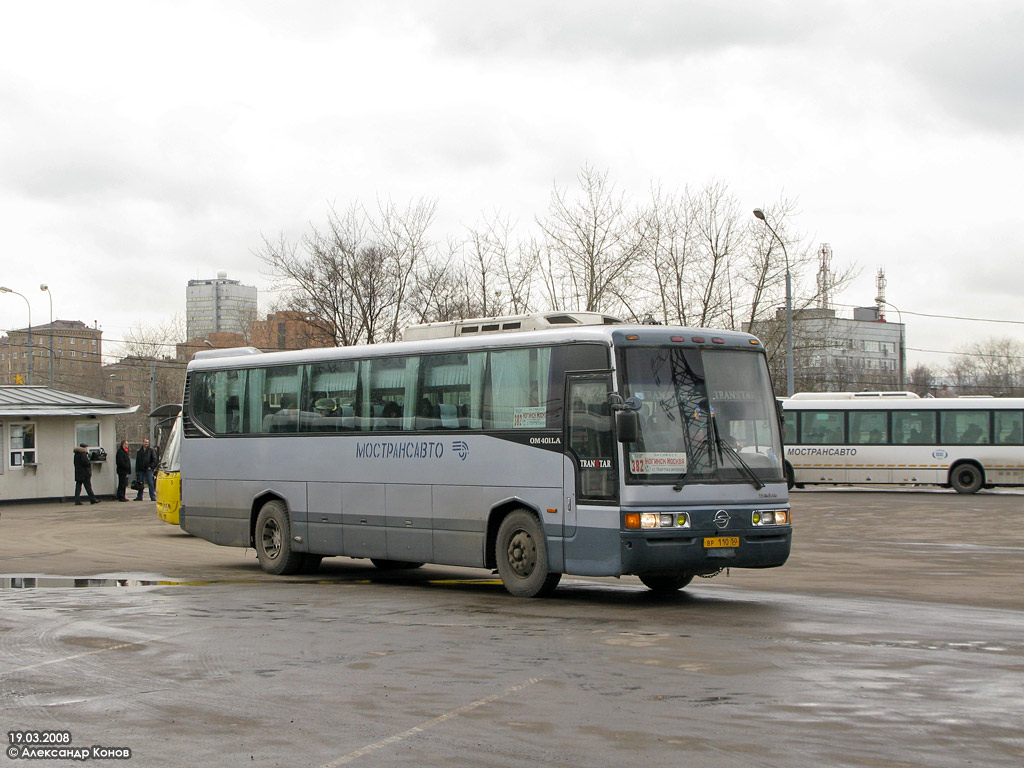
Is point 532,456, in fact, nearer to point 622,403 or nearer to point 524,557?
point 524,557

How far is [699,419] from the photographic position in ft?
41.8

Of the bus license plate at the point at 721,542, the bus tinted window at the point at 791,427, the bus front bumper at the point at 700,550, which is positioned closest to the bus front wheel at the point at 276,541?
the bus front bumper at the point at 700,550

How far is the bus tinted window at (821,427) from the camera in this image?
126 feet

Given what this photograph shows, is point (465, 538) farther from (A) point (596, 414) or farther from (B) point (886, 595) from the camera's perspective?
(B) point (886, 595)

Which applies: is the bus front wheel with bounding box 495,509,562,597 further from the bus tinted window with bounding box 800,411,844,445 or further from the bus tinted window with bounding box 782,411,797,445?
the bus tinted window with bounding box 800,411,844,445

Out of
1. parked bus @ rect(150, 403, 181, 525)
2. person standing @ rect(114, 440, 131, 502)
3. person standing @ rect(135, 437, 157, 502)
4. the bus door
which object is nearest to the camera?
the bus door

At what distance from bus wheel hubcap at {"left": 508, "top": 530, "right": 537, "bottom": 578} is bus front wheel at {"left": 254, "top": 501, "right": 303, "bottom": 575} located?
4377 mm

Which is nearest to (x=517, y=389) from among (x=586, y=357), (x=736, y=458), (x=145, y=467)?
(x=586, y=357)

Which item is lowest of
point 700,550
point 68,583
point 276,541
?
point 68,583

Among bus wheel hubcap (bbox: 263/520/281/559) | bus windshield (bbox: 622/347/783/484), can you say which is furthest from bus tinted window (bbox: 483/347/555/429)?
→ bus wheel hubcap (bbox: 263/520/281/559)

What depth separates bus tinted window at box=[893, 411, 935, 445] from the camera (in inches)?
1465

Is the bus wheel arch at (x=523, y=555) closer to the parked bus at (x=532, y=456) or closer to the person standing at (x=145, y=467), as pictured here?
the parked bus at (x=532, y=456)

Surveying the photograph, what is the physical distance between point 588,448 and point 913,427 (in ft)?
89.5

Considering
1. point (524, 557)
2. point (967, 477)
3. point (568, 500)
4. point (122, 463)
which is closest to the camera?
point (568, 500)
